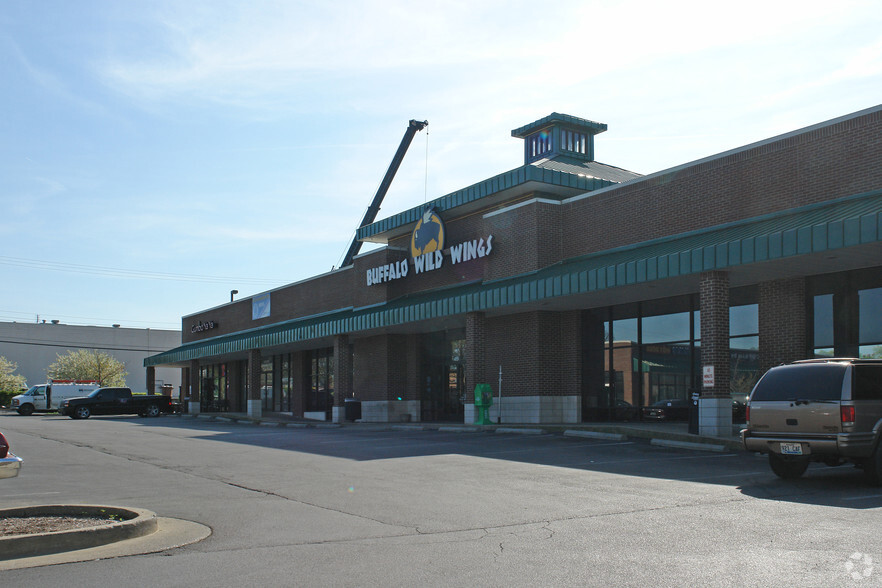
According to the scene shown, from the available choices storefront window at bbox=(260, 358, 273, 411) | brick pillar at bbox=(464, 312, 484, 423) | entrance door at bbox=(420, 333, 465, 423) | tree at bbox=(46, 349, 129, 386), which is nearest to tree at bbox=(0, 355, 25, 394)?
tree at bbox=(46, 349, 129, 386)

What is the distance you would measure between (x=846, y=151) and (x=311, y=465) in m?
13.8

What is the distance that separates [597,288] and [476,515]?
12750 millimetres

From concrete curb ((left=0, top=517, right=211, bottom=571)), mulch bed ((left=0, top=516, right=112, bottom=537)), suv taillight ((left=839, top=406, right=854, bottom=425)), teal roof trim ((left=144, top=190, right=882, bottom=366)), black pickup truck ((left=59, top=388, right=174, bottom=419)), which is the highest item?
teal roof trim ((left=144, top=190, right=882, bottom=366))

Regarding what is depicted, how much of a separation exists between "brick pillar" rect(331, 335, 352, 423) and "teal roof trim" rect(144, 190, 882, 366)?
1.63 m

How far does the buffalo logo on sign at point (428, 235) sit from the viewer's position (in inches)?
1232

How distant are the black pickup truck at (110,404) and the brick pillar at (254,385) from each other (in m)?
7.37

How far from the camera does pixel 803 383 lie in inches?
506

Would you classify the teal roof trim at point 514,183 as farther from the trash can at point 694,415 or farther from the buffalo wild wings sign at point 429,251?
the trash can at point 694,415

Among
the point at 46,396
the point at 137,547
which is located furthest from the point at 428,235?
the point at 46,396

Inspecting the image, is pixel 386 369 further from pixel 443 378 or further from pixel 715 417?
pixel 715 417

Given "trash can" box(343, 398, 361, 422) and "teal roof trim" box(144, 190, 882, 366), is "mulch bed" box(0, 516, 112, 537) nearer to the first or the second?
"teal roof trim" box(144, 190, 882, 366)

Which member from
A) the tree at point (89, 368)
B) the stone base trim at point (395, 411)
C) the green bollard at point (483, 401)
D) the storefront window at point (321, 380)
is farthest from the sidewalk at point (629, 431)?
the tree at point (89, 368)

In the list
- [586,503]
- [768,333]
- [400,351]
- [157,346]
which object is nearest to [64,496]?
[586,503]

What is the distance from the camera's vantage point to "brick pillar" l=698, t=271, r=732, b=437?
19.5 metres
